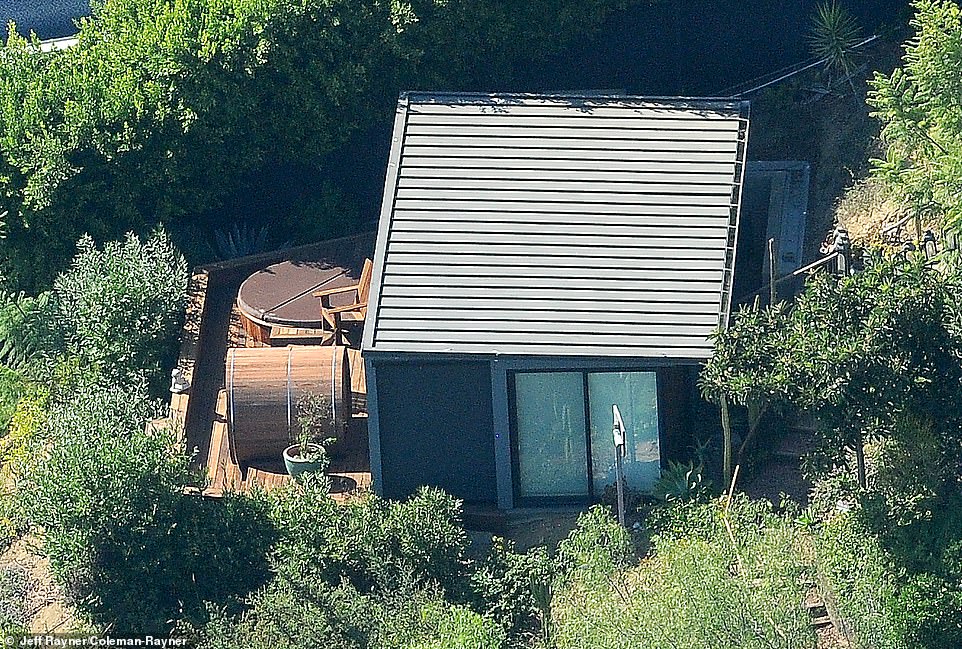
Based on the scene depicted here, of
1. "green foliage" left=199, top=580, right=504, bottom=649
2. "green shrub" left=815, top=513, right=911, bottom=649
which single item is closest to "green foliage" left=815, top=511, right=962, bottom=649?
"green shrub" left=815, top=513, right=911, bottom=649

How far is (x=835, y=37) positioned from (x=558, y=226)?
7248 mm

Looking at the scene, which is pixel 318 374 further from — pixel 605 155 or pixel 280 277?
pixel 605 155

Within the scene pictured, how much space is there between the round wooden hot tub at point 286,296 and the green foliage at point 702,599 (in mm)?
6694

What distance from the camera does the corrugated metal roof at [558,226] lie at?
1955 centimetres

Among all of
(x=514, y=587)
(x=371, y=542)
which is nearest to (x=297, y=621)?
(x=371, y=542)

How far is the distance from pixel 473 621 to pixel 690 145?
807cm

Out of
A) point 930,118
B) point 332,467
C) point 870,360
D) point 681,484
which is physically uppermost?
point 930,118

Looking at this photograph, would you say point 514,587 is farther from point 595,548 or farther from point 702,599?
point 702,599

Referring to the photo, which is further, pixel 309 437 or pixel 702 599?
pixel 309 437

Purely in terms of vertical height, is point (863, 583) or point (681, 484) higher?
point (681, 484)

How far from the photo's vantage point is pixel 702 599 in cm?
1605

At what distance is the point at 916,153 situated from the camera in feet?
68.9

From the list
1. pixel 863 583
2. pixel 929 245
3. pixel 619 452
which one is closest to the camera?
pixel 863 583

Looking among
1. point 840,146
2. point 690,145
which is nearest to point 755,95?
point 840,146
